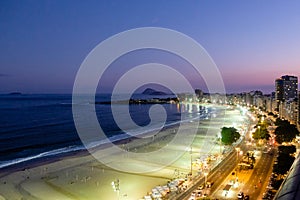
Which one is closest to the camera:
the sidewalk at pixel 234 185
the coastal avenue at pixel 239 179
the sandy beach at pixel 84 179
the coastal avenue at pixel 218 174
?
the sidewalk at pixel 234 185

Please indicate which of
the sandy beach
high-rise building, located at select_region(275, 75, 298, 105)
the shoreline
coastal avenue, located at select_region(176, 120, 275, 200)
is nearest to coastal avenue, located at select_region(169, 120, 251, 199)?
coastal avenue, located at select_region(176, 120, 275, 200)

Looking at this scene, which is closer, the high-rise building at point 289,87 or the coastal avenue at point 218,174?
the coastal avenue at point 218,174

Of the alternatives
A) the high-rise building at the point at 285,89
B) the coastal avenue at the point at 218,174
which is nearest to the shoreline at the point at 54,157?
the coastal avenue at the point at 218,174

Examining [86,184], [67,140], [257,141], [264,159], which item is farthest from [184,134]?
[86,184]

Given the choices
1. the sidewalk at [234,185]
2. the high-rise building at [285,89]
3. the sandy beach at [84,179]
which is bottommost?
the sandy beach at [84,179]

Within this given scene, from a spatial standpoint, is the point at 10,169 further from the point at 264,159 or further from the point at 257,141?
the point at 257,141

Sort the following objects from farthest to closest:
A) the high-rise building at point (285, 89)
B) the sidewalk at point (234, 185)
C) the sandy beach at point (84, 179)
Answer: the high-rise building at point (285, 89) < the sandy beach at point (84, 179) < the sidewalk at point (234, 185)

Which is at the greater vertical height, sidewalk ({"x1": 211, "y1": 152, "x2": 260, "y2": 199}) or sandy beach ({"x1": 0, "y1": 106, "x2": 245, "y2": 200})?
sidewalk ({"x1": 211, "y1": 152, "x2": 260, "y2": 199})

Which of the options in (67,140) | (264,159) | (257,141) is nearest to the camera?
(264,159)

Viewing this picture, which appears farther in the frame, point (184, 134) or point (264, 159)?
point (184, 134)

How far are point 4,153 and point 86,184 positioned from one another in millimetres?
14893

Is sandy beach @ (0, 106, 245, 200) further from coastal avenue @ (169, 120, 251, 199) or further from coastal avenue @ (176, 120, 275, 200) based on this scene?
coastal avenue @ (176, 120, 275, 200)

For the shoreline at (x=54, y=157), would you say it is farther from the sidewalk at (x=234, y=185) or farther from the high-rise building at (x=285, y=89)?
the high-rise building at (x=285, y=89)

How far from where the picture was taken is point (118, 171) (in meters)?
25.0
